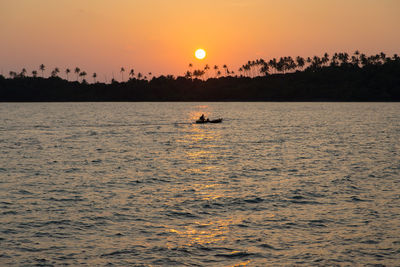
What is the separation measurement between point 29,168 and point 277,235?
30125 millimetres

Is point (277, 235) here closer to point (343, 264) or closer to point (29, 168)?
point (343, 264)

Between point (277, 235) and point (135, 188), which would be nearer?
point (277, 235)

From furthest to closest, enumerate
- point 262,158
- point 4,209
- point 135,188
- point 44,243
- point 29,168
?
point 262,158 → point 29,168 → point 135,188 → point 4,209 → point 44,243

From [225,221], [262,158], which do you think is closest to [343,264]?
[225,221]

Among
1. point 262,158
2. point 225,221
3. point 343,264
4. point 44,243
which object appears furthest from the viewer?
point 262,158

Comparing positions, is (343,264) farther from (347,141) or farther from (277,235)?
(347,141)

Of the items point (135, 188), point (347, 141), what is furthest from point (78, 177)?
point (347, 141)

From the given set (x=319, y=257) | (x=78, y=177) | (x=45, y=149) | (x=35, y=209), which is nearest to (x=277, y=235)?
(x=319, y=257)

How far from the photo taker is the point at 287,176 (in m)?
37.2

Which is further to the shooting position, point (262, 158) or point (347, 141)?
point (347, 141)

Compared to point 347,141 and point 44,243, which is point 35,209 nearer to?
point 44,243

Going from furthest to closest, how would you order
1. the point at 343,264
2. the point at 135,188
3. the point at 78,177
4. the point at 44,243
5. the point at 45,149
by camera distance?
the point at 45,149 < the point at 78,177 < the point at 135,188 < the point at 44,243 < the point at 343,264

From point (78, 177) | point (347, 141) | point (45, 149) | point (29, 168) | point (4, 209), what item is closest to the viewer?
point (4, 209)

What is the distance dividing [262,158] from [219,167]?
839 centimetres
